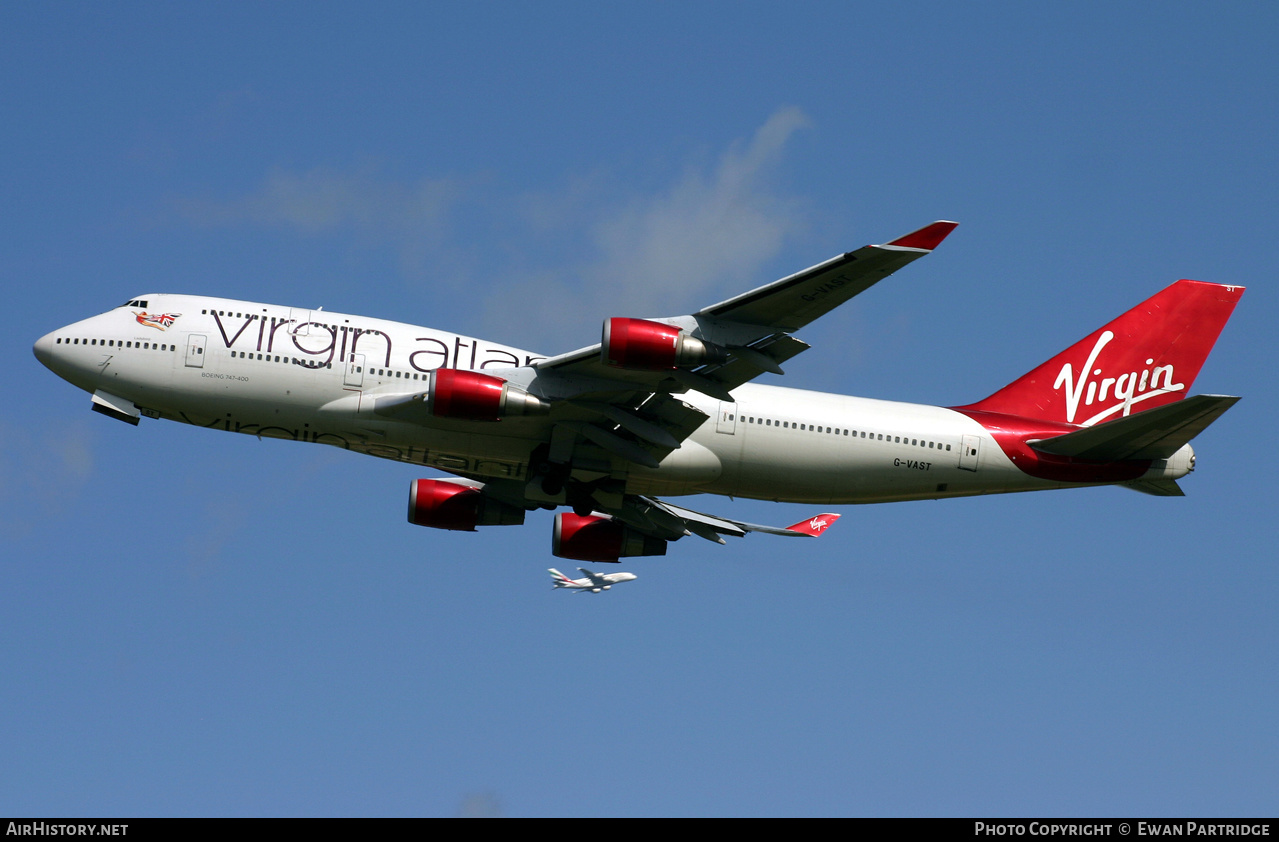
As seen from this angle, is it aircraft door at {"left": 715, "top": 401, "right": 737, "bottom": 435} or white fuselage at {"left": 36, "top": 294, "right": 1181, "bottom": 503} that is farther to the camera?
aircraft door at {"left": 715, "top": 401, "right": 737, "bottom": 435}

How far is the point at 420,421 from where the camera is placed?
3234 cm

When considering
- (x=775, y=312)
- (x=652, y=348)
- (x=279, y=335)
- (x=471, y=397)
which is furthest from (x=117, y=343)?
(x=775, y=312)

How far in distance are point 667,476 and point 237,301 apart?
41.6 ft

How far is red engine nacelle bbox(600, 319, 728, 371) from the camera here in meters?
29.5

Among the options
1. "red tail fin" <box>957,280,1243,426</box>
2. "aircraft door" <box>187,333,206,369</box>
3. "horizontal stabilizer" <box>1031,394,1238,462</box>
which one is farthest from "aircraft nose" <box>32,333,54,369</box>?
"horizontal stabilizer" <box>1031,394,1238,462</box>

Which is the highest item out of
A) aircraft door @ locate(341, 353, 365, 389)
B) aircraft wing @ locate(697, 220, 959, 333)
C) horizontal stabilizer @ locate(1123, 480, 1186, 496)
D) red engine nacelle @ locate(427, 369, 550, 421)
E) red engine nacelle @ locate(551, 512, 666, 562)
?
aircraft wing @ locate(697, 220, 959, 333)

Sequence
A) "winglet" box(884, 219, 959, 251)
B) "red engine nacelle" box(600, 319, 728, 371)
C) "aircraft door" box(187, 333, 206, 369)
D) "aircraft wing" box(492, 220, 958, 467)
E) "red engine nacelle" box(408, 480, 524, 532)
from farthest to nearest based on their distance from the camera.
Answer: "red engine nacelle" box(408, 480, 524, 532), "aircraft door" box(187, 333, 206, 369), "red engine nacelle" box(600, 319, 728, 371), "aircraft wing" box(492, 220, 958, 467), "winglet" box(884, 219, 959, 251)

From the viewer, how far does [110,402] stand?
3334 cm

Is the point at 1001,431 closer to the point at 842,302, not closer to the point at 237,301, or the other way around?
the point at 842,302

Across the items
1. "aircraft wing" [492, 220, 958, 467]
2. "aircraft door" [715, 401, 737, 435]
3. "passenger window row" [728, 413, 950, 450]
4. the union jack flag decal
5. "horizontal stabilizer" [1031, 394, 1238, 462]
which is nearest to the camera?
"aircraft wing" [492, 220, 958, 467]

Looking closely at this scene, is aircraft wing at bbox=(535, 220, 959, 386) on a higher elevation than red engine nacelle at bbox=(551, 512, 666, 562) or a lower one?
higher

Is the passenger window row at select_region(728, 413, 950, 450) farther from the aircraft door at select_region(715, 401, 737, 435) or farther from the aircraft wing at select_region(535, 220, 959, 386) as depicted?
the aircraft wing at select_region(535, 220, 959, 386)

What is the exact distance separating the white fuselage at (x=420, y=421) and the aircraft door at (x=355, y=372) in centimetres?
3
